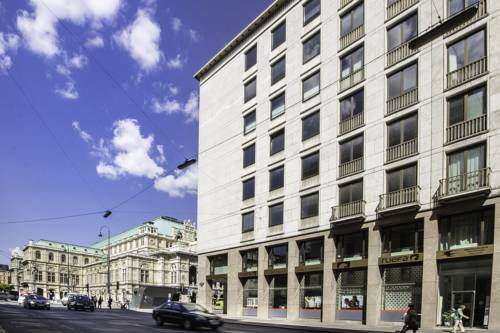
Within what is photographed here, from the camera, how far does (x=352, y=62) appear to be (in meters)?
35.7

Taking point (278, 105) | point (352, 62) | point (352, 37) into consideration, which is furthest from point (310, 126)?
point (352, 37)

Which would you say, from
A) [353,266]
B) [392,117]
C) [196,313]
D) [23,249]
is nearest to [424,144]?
[392,117]

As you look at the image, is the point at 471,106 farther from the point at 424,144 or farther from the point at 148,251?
the point at 148,251

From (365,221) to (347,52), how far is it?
1239 cm

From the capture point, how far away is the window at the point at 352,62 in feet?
115

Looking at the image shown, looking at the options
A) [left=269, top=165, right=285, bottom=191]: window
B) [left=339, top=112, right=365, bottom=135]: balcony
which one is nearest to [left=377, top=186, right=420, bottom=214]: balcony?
[left=339, top=112, right=365, bottom=135]: balcony

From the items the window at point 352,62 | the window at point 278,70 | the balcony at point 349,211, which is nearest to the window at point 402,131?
the balcony at point 349,211

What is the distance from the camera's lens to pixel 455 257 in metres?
26.1

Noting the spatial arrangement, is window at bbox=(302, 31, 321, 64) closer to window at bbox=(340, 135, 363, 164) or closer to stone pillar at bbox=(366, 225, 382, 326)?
window at bbox=(340, 135, 363, 164)

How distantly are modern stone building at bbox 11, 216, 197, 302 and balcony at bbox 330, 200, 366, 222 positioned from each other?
2475 inches

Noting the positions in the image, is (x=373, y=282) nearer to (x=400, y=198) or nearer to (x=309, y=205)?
(x=400, y=198)

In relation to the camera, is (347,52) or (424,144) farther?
(347,52)

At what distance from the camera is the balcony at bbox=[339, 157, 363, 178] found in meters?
33.5

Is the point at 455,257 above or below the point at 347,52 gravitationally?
below
